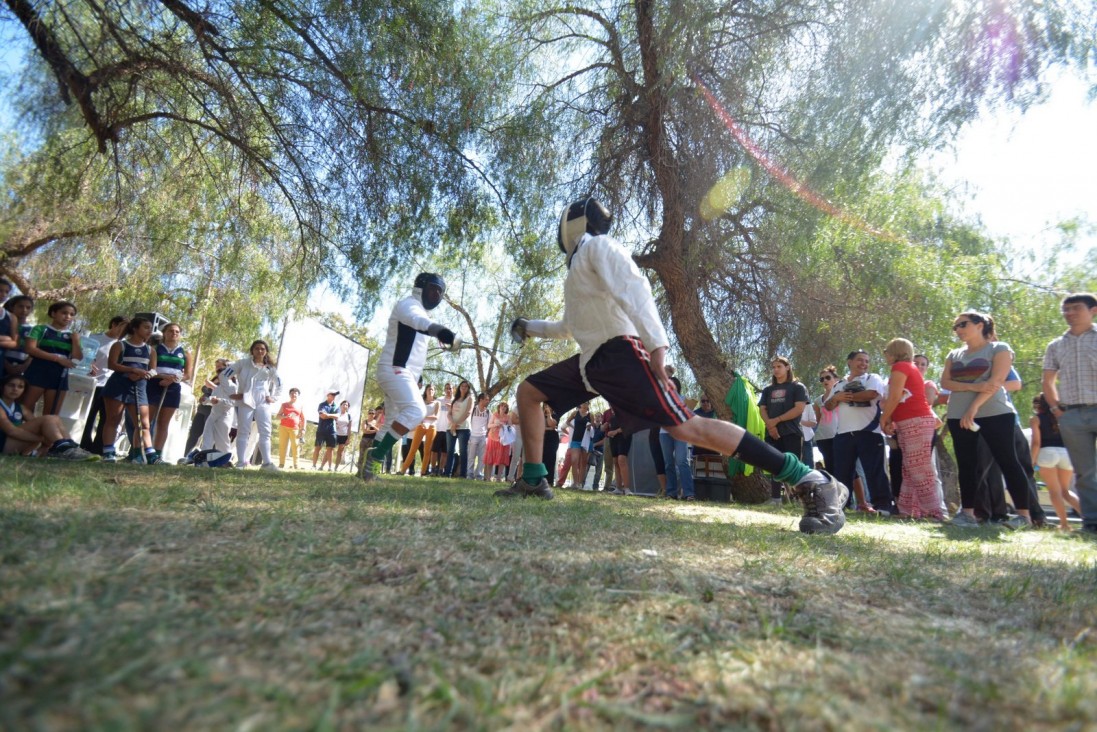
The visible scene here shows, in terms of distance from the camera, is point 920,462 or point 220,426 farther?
point 220,426

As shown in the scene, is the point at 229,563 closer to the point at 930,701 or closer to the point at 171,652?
the point at 171,652

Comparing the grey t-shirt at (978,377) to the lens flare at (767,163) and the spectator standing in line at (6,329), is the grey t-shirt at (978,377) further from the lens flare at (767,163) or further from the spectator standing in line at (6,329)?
the spectator standing in line at (6,329)

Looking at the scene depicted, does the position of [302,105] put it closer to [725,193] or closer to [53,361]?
[53,361]

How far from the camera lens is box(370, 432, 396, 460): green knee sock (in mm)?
5988

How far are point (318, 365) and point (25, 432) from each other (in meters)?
7.22

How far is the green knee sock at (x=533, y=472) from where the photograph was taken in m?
4.81

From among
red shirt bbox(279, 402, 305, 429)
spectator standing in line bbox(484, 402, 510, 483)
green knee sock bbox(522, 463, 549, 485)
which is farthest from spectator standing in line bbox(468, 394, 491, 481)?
green knee sock bbox(522, 463, 549, 485)

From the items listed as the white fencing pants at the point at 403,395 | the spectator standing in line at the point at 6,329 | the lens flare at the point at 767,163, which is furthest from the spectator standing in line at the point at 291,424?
the lens flare at the point at 767,163

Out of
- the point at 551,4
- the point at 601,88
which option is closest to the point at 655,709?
the point at 601,88

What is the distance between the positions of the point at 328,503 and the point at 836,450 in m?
5.64

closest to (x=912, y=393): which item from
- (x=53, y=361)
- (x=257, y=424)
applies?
(x=257, y=424)

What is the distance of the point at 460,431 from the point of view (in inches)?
520

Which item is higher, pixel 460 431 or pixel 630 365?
pixel 460 431

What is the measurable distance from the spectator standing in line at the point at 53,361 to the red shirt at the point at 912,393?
8326 millimetres
